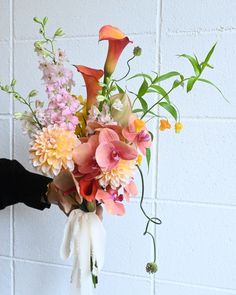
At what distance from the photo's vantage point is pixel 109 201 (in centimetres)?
59

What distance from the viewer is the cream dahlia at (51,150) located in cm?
55

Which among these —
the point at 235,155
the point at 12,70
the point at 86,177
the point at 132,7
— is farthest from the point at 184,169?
the point at 12,70

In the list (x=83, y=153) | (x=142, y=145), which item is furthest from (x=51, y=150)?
(x=142, y=145)

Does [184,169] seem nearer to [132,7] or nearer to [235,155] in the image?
[235,155]

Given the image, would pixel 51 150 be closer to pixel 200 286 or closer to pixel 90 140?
pixel 90 140

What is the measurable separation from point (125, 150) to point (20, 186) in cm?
40

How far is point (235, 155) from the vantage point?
829 millimetres

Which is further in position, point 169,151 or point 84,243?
point 169,151

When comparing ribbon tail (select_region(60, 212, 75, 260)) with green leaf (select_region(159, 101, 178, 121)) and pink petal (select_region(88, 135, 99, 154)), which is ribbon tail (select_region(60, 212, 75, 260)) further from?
green leaf (select_region(159, 101, 178, 121))

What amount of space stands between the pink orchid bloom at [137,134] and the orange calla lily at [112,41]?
0.12 meters

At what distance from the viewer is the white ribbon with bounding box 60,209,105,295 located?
643 millimetres

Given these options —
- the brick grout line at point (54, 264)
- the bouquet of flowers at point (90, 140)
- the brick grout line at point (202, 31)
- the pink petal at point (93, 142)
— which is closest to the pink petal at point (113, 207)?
the bouquet of flowers at point (90, 140)

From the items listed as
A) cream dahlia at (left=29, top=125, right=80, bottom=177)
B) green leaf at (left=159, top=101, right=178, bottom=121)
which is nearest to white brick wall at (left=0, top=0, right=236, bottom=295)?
green leaf at (left=159, top=101, right=178, bottom=121)

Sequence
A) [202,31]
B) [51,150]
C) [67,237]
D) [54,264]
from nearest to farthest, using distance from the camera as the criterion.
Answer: [51,150]
[67,237]
[202,31]
[54,264]
